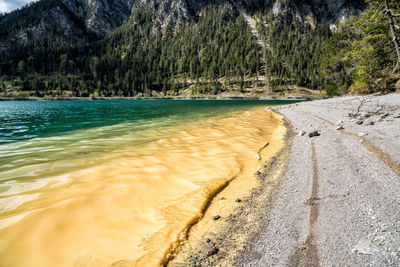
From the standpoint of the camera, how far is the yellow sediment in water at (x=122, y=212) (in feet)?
9.27

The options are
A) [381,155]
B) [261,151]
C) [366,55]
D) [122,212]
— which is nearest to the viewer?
[122,212]

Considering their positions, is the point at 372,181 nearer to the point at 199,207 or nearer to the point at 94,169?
the point at 199,207

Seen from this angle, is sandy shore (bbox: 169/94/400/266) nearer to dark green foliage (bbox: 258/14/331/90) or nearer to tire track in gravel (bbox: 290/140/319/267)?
tire track in gravel (bbox: 290/140/319/267)

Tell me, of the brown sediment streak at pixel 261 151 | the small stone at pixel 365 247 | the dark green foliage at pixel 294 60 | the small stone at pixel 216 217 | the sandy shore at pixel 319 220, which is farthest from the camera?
the dark green foliage at pixel 294 60

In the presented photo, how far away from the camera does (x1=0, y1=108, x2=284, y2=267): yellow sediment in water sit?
2.82 m

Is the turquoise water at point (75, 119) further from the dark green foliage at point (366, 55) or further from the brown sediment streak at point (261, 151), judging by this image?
the dark green foliage at point (366, 55)

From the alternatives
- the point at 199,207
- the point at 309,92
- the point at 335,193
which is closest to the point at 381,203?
the point at 335,193

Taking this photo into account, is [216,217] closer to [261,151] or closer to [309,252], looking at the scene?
[309,252]

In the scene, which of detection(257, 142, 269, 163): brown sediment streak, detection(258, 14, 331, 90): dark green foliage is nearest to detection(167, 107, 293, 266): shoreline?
detection(257, 142, 269, 163): brown sediment streak

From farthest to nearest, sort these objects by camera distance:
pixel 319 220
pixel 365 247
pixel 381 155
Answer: pixel 381 155 < pixel 319 220 < pixel 365 247

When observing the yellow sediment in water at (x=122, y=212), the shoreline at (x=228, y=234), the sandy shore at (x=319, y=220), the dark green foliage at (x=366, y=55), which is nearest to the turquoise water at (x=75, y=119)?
the yellow sediment in water at (x=122, y=212)

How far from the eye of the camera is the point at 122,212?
388 centimetres

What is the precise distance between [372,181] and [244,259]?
3583mm

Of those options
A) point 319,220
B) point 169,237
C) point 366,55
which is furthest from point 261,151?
point 366,55
